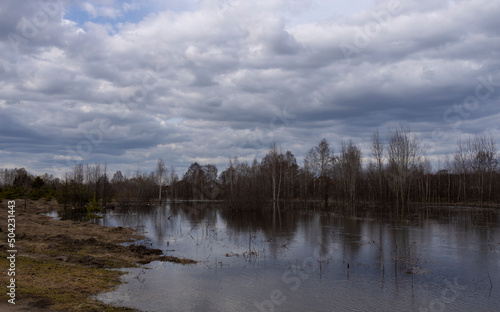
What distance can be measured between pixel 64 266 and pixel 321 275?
7753 mm

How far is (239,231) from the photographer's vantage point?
71.8ft

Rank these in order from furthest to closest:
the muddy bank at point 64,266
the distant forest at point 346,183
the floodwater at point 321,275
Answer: the distant forest at point 346,183 < the floodwater at point 321,275 < the muddy bank at point 64,266

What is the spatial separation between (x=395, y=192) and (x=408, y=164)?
4.64 meters

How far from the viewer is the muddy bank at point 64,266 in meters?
7.39

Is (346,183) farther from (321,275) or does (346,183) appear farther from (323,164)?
(321,275)

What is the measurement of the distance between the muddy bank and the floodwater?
2.05 ft

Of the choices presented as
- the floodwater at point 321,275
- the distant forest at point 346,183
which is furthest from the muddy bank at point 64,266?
the distant forest at point 346,183

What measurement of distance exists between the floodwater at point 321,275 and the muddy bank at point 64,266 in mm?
626

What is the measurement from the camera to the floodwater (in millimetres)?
8469

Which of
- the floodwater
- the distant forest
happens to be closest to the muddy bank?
the floodwater

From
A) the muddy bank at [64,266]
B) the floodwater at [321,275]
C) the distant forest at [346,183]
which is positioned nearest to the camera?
the muddy bank at [64,266]

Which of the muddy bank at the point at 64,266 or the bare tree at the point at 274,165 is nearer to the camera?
the muddy bank at the point at 64,266

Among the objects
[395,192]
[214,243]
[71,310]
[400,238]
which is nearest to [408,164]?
[395,192]

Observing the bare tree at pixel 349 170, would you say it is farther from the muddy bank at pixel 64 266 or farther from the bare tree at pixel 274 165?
the muddy bank at pixel 64 266
